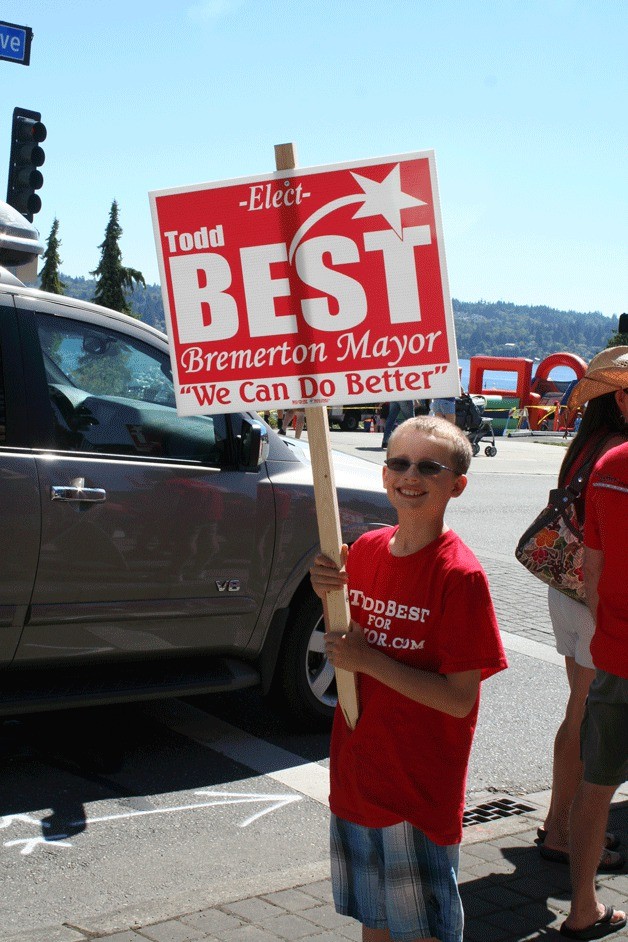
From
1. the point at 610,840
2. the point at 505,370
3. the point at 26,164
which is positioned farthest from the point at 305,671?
the point at 505,370

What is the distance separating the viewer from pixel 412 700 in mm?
2703

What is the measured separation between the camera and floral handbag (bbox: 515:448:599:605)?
4.07 meters

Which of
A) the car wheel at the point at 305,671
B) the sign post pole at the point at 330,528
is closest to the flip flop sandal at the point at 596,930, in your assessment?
the sign post pole at the point at 330,528

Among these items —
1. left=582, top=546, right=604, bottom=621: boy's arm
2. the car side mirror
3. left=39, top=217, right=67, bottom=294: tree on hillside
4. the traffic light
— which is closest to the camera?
left=582, top=546, right=604, bottom=621: boy's arm

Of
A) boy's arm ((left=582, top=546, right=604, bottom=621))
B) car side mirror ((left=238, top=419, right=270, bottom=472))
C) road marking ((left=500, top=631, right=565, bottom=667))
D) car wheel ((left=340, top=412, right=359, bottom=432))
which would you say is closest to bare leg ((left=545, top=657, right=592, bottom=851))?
boy's arm ((left=582, top=546, right=604, bottom=621))

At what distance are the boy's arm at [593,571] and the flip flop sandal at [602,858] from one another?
950mm

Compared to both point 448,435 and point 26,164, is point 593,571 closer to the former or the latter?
point 448,435

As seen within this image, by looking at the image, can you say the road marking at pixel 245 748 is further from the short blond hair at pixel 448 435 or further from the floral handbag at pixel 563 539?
the short blond hair at pixel 448 435

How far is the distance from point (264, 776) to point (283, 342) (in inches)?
104

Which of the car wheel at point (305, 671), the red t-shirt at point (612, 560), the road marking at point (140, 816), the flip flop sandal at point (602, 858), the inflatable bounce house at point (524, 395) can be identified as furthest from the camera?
the inflatable bounce house at point (524, 395)

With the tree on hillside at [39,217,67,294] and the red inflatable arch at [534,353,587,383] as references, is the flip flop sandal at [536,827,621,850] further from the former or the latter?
the tree on hillside at [39,217,67,294]

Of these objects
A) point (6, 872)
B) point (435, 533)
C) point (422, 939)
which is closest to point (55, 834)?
point (6, 872)

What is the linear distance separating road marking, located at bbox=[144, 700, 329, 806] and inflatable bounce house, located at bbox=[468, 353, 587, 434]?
2838 centimetres

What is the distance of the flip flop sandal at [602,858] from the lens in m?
3.97
